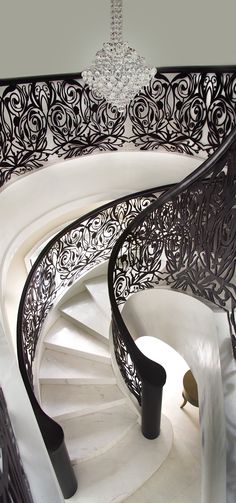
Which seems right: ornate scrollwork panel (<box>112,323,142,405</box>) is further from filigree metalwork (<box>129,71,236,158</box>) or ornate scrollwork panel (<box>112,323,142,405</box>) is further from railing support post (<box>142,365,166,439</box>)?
filigree metalwork (<box>129,71,236,158</box>)

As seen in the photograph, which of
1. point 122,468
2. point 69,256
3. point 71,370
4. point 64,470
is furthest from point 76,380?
point 69,256

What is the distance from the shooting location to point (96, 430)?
4797mm

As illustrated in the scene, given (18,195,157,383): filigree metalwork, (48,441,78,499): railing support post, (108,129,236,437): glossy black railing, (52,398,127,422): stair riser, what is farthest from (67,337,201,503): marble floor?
(18,195,157,383): filigree metalwork

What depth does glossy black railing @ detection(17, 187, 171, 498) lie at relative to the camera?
A: 470 centimetres

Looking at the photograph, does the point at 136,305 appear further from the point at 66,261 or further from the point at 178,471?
the point at 178,471

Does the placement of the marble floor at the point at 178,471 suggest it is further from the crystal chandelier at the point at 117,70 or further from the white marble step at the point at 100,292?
the crystal chandelier at the point at 117,70

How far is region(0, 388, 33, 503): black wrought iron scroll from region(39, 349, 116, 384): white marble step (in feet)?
14.3

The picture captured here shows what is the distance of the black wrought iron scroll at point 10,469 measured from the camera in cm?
97

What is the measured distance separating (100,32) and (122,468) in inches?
239

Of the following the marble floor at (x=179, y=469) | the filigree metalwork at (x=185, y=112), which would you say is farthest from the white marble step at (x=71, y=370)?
the filigree metalwork at (x=185, y=112)

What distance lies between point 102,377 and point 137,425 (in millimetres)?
959

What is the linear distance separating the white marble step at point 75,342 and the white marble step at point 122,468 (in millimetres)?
1324

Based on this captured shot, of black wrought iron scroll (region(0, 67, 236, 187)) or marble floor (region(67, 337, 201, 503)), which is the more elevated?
black wrought iron scroll (region(0, 67, 236, 187))

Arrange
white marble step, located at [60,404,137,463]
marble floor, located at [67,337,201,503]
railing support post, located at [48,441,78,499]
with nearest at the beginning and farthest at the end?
railing support post, located at [48,441,78,499] < marble floor, located at [67,337,201,503] < white marble step, located at [60,404,137,463]
